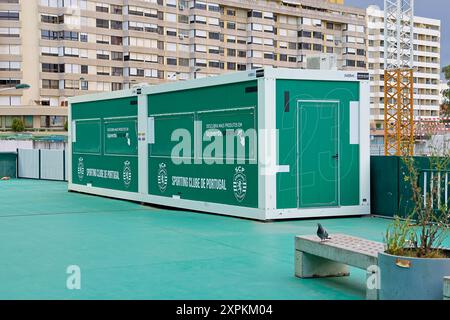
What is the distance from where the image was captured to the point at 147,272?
8.53 meters

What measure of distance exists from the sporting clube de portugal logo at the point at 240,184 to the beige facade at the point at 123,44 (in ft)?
214

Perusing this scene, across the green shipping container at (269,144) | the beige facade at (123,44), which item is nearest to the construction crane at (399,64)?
the beige facade at (123,44)

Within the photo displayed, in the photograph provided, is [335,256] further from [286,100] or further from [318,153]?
[318,153]

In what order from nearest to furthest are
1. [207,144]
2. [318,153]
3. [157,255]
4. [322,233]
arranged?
[322,233], [157,255], [318,153], [207,144]

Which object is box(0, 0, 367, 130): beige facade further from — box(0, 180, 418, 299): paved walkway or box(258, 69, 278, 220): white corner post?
box(258, 69, 278, 220): white corner post

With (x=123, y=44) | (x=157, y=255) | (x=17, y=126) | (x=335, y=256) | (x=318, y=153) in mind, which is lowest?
(x=157, y=255)

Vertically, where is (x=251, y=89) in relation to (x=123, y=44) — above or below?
below

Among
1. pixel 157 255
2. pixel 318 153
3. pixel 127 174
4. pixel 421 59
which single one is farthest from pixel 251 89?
pixel 421 59

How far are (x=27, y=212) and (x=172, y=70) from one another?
86.3 m

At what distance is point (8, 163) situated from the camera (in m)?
32.2

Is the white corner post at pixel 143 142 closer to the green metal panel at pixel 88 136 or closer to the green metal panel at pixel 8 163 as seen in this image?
the green metal panel at pixel 88 136

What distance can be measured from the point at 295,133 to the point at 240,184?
5.17 ft

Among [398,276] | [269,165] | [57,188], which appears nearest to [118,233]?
[269,165]

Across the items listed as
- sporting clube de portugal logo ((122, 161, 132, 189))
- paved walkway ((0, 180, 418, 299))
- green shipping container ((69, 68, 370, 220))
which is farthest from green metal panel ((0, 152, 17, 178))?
green shipping container ((69, 68, 370, 220))
